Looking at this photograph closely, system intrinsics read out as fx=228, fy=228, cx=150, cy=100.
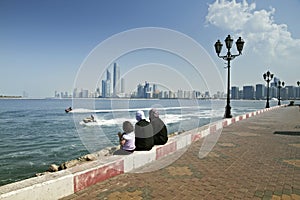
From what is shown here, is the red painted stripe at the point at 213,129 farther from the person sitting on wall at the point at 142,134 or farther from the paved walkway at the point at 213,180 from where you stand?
the person sitting on wall at the point at 142,134

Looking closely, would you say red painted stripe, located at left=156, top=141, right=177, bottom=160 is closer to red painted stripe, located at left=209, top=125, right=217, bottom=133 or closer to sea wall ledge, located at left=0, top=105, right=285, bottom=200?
sea wall ledge, located at left=0, top=105, right=285, bottom=200

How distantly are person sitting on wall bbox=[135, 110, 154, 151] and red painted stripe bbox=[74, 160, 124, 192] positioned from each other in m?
0.88

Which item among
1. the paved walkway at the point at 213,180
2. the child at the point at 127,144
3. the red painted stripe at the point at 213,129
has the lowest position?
the paved walkway at the point at 213,180

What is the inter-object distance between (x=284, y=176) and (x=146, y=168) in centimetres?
283

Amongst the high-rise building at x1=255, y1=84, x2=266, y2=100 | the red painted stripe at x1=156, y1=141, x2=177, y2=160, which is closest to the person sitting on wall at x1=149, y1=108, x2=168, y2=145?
the red painted stripe at x1=156, y1=141, x2=177, y2=160

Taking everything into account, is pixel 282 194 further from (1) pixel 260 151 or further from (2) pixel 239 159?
(1) pixel 260 151

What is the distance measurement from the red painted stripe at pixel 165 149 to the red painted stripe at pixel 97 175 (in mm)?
1392

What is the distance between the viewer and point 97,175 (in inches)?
163

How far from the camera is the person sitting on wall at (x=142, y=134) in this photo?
17.6ft

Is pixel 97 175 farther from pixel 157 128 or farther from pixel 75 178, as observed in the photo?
pixel 157 128

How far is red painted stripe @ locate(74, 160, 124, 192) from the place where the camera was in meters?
3.79

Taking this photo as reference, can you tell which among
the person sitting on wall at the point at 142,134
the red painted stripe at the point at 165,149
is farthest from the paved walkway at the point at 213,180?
the person sitting on wall at the point at 142,134

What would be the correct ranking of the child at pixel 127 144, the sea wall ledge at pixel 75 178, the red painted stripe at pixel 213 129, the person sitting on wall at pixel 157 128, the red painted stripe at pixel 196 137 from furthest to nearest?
the red painted stripe at pixel 213 129 → the red painted stripe at pixel 196 137 → the person sitting on wall at pixel 157 128 → the child at pixel 127 144 → the sea wall ledge at pixel 75 178

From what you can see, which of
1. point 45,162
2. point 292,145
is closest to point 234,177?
point 292,145
